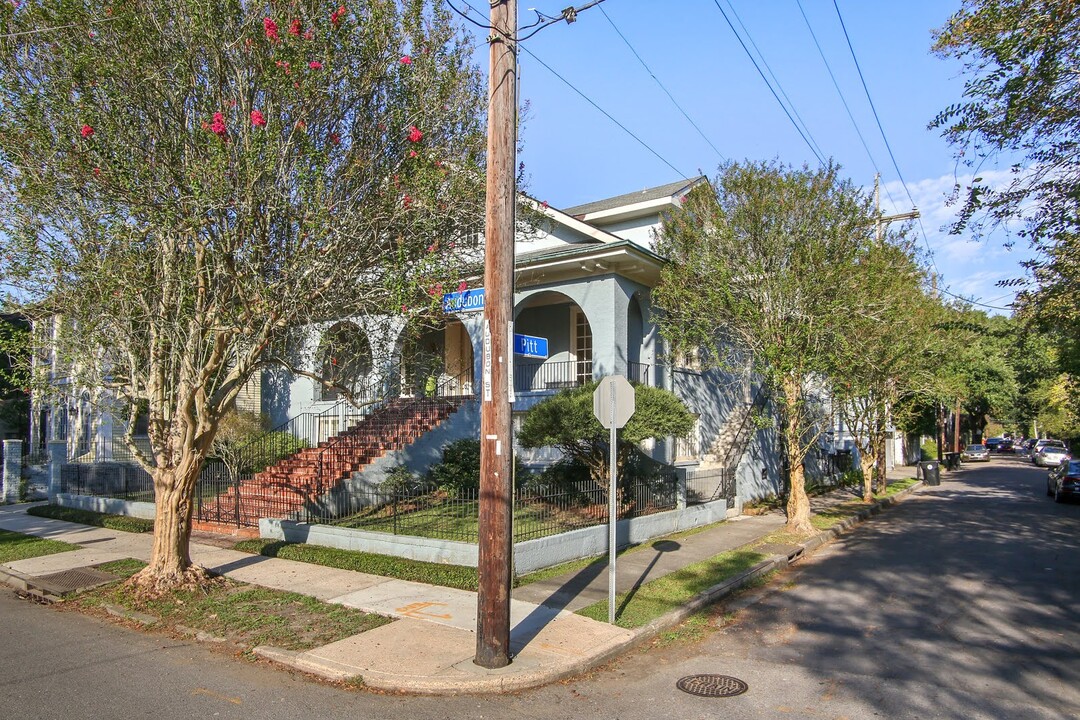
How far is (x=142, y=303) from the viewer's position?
8.55 metres

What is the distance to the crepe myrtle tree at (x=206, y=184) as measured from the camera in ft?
26.6

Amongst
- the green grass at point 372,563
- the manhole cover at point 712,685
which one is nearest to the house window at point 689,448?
the green grass at point 372,563

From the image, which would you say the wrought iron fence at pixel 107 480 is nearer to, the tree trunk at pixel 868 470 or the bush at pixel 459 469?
the bush at pixel 459 469

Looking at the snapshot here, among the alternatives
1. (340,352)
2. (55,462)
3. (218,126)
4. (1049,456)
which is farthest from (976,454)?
(218,126)

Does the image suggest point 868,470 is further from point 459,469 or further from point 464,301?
point 464,301

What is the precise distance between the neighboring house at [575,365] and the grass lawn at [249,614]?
4528 mm

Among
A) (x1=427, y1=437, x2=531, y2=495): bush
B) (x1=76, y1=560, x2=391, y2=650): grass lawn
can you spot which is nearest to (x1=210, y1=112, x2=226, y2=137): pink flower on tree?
(x1=76, y1=560, x2=391, y2=650): grass lawn

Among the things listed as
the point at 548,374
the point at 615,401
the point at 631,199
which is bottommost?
the point at 615,401

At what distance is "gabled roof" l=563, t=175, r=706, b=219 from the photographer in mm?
22578

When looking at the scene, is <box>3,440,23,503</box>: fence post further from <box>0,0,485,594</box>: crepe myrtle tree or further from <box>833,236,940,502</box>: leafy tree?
<box>833,236,940,502</box>: leafy tree

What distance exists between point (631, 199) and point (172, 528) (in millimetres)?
18582

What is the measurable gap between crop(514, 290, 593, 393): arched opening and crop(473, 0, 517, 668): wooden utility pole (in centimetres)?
1066

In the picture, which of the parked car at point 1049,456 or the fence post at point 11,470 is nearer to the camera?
the fence post at point 11,470

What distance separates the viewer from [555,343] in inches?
783
